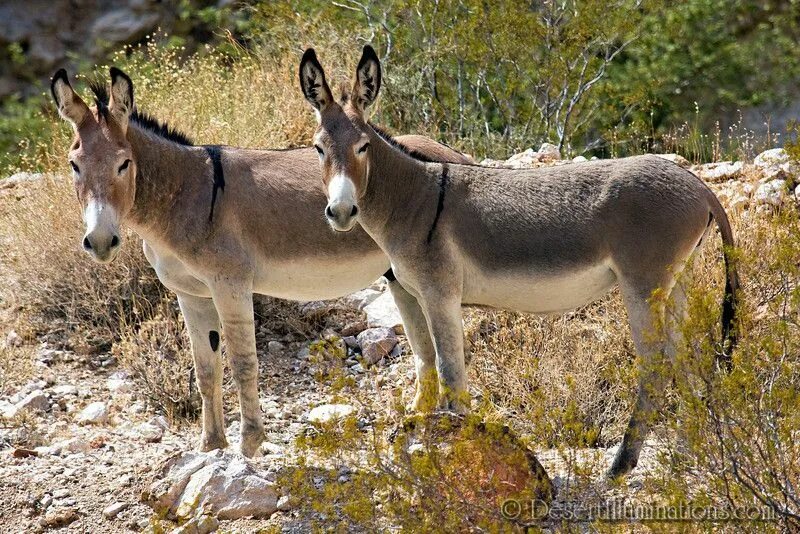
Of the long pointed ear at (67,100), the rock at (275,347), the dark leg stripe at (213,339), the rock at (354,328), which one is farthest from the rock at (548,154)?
the long pointed ear at (67,100)

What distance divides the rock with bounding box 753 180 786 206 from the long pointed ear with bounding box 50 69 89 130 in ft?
16.3

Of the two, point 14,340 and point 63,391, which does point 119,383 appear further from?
point 14,340

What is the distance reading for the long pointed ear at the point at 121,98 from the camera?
640cm

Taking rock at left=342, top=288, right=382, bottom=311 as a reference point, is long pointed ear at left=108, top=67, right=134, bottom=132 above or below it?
above

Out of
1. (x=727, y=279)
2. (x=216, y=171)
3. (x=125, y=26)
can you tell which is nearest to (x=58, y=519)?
(x=216, y=171)

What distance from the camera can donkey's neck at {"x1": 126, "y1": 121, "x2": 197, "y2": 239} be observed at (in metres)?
6.58

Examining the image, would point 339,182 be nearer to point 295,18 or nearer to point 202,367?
point 202,367

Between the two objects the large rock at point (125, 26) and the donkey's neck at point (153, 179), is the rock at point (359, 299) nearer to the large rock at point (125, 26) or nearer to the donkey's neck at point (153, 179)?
the donkey's neck at point (153, 179)

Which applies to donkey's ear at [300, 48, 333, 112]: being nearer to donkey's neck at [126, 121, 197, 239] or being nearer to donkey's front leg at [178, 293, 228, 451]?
donkey's neck at [126, 121, 197, 239]

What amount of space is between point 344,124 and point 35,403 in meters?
3.69

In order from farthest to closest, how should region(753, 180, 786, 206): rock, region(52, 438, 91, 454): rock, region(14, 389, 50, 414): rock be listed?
1. region(753, 180, 786, 206): rock
2. region(14, 389, 50, 414): rock
3. region(52, 438, 91, 454): rock

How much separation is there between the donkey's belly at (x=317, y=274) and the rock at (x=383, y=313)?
1.94 m

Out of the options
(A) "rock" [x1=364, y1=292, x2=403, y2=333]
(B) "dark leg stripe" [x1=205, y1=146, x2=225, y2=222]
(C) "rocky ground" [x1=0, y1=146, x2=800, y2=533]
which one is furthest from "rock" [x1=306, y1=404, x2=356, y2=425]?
(B) "dark leg stripe" [x1=205, y1=146, x2=225, y2=222]

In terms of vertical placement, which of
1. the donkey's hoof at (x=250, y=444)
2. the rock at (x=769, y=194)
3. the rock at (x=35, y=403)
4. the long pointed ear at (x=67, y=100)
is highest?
the long pointed ear at (x=67, y=100)
